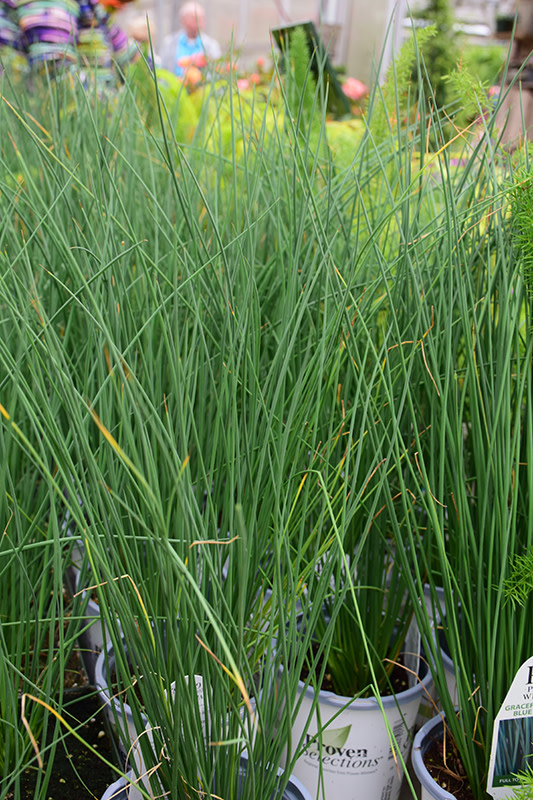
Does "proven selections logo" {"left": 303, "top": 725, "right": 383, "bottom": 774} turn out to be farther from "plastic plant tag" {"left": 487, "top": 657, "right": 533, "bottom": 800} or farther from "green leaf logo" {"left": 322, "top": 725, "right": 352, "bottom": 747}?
"plastic plant tag" {"left": 487, "top": 657, "right": 533, "bottom": 800}

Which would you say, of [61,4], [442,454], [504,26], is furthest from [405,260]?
[504,26]

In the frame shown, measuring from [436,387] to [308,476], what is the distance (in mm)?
134

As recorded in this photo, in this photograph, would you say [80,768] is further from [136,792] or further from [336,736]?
[336,736]

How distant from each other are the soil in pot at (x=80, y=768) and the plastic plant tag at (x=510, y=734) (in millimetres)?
294

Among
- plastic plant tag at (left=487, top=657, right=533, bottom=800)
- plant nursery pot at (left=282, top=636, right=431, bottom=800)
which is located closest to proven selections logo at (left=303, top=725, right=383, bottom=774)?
plant nursery pot at (left=282, top=636, right=431, bottom=800)

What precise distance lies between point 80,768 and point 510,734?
1.14ft

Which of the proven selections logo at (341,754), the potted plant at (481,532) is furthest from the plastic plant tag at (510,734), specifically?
the proven selections logo at (341,754)

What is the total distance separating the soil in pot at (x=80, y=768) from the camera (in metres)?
0.54

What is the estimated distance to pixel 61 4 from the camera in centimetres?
160

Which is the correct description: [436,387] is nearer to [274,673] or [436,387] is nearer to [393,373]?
[393,373]

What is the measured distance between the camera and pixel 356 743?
605 mm

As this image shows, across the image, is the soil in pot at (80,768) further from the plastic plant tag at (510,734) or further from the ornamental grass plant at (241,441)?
the plastic plant tag at (510,734)

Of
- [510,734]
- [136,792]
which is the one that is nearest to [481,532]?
[510,734]

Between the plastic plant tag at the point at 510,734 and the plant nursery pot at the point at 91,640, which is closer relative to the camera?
the plastic plant tag at the point at 510,734
